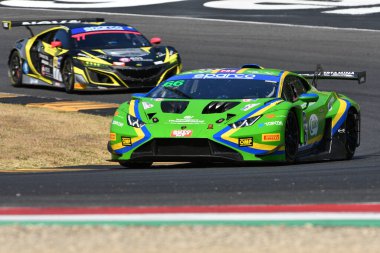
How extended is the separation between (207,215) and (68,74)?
14427 mm

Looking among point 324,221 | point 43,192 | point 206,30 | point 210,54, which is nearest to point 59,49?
point 210,54

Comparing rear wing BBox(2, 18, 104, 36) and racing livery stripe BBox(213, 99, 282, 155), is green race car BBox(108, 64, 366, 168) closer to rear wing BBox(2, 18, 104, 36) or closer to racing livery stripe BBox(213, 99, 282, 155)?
racing livery stripe BBox(213, 99, 282, 155)

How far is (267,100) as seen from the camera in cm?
1266

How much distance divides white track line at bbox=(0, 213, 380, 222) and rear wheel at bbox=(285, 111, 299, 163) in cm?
480

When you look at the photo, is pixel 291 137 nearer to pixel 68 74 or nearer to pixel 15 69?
pixel 68 74

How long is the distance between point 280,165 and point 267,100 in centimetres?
70

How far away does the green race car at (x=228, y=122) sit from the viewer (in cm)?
1201

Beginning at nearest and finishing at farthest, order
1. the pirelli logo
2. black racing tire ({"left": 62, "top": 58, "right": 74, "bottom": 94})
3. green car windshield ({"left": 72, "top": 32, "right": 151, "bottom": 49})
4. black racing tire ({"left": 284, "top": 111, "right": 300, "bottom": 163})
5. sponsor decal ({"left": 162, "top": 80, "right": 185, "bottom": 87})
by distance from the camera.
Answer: the pirelli logo < black racing tire ({"left": 284, "top": 111, "right": 300, "bottom": 163}) < sponsor decal ({"left": 162, "top": 80, "right": 185, "bottom": 87}) < black racing tire ({"left": 62, "top": 58, "right": 74, "bottom": 94}) < green car windshield ({"left": 72, "top": 32, "right": 151, "bottom": 49})

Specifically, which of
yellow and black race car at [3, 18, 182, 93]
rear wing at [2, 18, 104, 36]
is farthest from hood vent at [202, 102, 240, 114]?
rear wing at [2, 18, 104, 36]

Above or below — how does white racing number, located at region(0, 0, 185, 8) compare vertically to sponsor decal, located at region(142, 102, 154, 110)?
below

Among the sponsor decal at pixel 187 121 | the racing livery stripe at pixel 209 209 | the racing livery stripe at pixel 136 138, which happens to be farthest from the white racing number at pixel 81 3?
the racing livery stripe at pixel 209 209

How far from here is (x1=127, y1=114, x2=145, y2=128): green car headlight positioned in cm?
1230

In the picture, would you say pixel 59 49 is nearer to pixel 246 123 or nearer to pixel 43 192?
pixel 246 123

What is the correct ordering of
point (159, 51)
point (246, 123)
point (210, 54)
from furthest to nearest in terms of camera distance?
point (210, 54) < point (159, 51) < point (246, 123)
